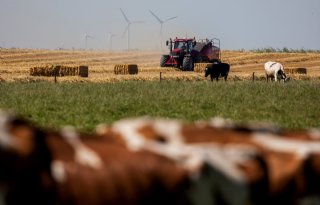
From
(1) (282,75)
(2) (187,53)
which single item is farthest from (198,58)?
(1) (282,75)

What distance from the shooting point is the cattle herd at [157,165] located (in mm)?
2527

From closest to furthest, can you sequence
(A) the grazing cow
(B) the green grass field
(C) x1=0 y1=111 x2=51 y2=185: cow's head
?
1. (C) x1=0 y1=111 x2=51 y2=185: cow's head
2. (B) the green grass field
3. (A) the grazing cow

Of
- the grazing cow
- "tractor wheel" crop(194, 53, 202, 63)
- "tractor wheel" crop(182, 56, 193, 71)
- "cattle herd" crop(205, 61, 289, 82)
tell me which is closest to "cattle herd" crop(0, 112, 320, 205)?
"cattle herd" crop(205, 61, 289, 82)

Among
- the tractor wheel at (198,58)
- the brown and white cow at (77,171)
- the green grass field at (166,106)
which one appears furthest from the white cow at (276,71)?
the brown and white cow at (77,171)

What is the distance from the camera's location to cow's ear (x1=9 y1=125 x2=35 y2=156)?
98.7 inches

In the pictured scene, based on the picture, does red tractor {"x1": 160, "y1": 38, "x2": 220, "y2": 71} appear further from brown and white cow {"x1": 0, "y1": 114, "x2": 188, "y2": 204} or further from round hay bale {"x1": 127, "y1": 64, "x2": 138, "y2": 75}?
brown and white cow {"x1": 0, "y1": 114, "x2": 188, "y2": 204}

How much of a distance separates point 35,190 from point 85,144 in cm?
34

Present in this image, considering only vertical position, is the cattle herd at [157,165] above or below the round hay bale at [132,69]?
above

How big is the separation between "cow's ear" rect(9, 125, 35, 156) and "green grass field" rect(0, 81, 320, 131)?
10775mm

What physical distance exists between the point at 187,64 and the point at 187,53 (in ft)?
7.33

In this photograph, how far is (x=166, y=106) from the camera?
1966cm

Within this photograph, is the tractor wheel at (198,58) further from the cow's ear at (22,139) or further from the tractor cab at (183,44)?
the cow's ear at (22,139)

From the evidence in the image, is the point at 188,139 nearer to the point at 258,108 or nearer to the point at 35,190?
the point at 35,190

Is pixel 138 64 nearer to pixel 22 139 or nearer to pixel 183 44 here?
pixel 183 44
